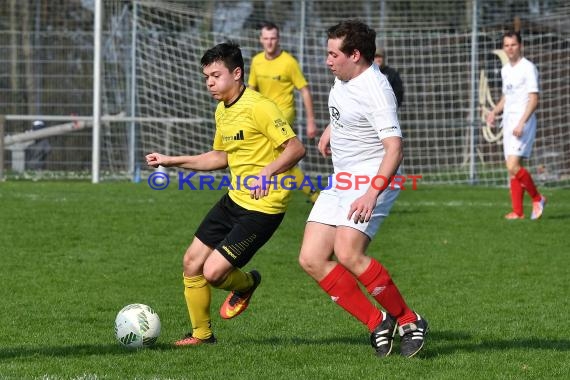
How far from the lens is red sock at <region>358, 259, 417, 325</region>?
5547 mm

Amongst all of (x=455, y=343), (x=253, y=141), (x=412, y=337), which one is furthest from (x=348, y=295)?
(x=253, y=141)

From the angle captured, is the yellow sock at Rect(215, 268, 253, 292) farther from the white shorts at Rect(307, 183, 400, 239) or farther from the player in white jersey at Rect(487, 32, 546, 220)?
the player in white jersey at Rect(487, 32, 546, 220)

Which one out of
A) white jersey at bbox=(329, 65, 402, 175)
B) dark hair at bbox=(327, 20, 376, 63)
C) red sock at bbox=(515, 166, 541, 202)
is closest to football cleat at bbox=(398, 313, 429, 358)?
white jersey at bbox=(329, 65, 402, 175)

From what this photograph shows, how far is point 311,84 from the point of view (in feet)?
65.4

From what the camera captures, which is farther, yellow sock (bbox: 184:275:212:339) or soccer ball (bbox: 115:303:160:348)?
yellow sock (bbox: 184:275:212:339)

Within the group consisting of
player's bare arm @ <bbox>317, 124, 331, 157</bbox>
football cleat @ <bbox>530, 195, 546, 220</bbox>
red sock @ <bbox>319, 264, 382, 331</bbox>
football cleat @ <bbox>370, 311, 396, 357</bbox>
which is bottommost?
football cleat @ <bbox>370, 311, 396, 357</bbox>

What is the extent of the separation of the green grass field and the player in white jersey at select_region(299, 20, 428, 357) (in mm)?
194

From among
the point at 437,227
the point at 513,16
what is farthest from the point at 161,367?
the point at 513,16

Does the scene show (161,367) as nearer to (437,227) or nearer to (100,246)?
(100,246)

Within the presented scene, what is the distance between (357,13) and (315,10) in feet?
2.86

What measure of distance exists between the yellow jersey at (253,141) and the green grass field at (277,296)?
31.8 inches

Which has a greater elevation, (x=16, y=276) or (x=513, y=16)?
(x=513, y=16)

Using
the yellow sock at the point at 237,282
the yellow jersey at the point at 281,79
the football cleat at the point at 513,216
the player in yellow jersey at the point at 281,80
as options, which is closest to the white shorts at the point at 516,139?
the football cleat at the point at 513,216

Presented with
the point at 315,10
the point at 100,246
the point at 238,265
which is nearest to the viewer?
the point at 238,265
